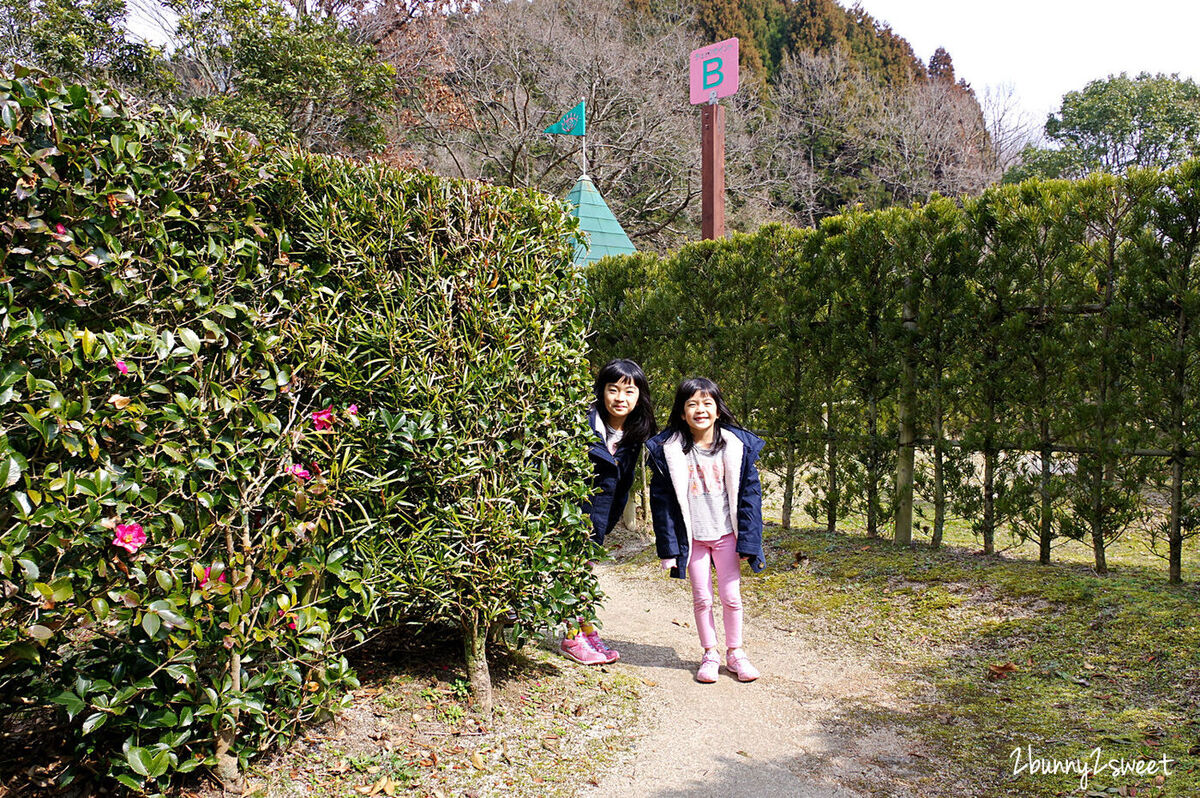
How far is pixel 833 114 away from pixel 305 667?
2948 centimetres

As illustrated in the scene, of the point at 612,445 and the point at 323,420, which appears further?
the point at 612,445

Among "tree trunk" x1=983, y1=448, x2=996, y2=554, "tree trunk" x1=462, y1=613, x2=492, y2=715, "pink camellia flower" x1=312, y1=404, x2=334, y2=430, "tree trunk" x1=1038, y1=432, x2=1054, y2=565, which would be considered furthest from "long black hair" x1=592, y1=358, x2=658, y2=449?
"tree trunk" x1=1038, y1=432, x2=1054, y2=565

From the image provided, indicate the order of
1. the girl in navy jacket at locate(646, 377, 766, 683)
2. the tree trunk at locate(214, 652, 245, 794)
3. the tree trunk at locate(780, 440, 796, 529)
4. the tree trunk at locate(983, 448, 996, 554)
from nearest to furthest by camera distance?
the tree trunk at locate(214, 652, 245, 794) → the girl in navy jacket at locate(646, 377, 766, 683) → the tree trunk at locate(983, 448, 996, 554) → the tree trunk at locate(780, 440, 796, 529)

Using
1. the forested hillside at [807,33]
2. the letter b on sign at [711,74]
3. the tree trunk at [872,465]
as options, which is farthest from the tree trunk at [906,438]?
the forested hillside at [807,33]

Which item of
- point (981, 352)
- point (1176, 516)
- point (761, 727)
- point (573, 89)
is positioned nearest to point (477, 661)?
point (761, 727)

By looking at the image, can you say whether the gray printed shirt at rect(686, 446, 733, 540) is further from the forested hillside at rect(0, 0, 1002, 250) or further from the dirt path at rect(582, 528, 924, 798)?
the forested hillside at rect(0, 0, 1002, 250)

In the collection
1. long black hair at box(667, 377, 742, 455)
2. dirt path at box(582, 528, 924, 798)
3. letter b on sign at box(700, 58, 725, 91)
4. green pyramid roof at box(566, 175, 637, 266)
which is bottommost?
dirt path at box(582, 528, 924, 798)

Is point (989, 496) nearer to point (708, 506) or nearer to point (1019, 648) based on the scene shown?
point (1019, 648)

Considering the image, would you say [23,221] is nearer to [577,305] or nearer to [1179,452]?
[577,305]

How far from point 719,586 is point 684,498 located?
53 cm

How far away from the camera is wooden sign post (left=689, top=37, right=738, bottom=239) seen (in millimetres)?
9609

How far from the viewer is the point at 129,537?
2.30m

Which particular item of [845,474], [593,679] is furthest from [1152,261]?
[593,679]

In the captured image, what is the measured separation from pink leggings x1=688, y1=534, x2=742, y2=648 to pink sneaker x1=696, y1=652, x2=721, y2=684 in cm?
6
